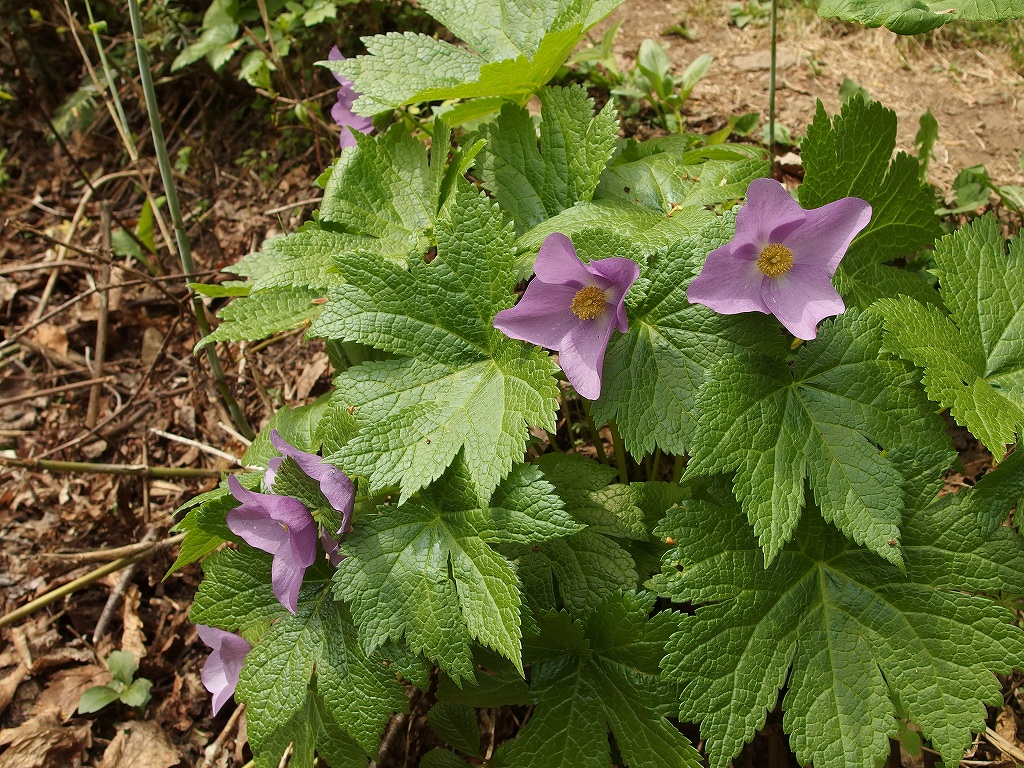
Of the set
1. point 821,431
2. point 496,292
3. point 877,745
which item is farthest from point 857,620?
point 496,292

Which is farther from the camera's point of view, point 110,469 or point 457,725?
point 110,469

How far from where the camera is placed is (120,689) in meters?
2.38

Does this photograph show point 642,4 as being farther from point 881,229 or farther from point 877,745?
point 877,745

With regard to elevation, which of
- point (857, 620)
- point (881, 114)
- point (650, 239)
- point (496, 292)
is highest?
point (881, 114)

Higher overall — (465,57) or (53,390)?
(465,57)

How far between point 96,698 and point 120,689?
69mm

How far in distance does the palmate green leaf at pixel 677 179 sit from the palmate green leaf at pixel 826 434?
0.45m

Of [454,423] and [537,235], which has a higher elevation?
[537,235]

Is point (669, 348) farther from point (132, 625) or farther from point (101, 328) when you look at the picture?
point (101, 328)

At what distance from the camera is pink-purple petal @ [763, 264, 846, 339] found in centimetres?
144

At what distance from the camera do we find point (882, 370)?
1.47 metres

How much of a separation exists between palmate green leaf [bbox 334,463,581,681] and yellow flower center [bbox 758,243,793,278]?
58 cm

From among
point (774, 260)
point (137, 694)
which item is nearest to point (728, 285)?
point (774, 260)

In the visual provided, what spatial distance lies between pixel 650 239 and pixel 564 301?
0.24m
